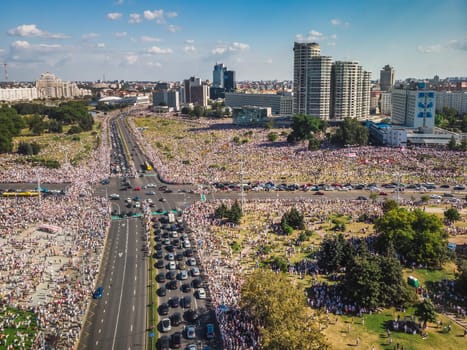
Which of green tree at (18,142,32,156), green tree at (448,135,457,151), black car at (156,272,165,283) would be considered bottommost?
black car at (156,272,165,283)

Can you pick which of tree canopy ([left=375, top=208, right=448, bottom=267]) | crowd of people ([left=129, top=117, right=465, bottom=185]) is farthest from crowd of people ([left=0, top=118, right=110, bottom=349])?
tree canopy ([left=375, top=208, right=448, bottom=267])

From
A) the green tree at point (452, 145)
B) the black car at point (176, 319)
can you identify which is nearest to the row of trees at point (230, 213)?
the black car at point (176, 319)

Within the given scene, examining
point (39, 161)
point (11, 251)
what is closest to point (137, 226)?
point (11, 251)

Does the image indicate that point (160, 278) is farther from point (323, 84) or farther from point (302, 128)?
point (323, 84)

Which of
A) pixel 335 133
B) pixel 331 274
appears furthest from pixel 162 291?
pixel 335 133

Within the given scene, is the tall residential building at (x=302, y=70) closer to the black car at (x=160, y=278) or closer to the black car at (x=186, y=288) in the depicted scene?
the black car at (x=160, y=278)

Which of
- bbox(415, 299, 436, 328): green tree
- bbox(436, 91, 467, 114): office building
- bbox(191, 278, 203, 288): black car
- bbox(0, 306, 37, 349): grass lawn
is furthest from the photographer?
bbox(436, 91, 467, 114): office building

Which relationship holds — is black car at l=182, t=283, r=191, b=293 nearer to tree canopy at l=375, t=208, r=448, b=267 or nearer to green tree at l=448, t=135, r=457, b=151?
tree canopy at l=375, t=208, r=448, b=267
